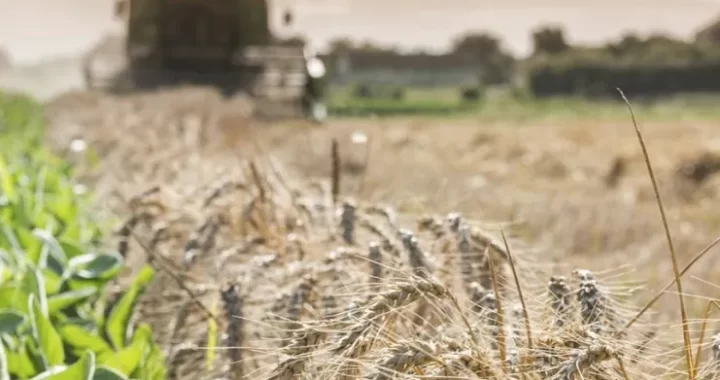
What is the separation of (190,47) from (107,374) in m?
24.4

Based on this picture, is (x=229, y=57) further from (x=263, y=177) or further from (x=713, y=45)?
(x=713, y=45)

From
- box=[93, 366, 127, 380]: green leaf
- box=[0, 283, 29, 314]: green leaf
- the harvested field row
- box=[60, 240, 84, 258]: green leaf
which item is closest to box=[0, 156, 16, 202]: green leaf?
the harvested field row

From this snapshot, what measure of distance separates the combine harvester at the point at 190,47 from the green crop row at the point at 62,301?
1739cm

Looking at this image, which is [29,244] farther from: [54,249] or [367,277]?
[367,277]

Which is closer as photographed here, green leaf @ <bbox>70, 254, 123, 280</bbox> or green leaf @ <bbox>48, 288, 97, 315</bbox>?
green leaf @ <bbox>48, 288, 97, 315</bbox>

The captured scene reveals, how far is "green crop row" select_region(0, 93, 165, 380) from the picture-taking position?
264 cm

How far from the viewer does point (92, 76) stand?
2403cm

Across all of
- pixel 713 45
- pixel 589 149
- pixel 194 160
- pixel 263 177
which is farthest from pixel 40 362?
pixel 713 45

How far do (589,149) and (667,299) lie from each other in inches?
581

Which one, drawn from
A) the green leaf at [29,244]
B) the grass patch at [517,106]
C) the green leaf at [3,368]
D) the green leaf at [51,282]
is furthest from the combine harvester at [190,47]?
the green leaf at [3,368]

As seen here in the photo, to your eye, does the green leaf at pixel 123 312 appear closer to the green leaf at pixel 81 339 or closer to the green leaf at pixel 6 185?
the green leaf at pixel 81 339

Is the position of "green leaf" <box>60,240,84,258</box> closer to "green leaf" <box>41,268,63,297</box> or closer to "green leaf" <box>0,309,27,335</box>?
"green leaf" <box>41,268,63,297</box>

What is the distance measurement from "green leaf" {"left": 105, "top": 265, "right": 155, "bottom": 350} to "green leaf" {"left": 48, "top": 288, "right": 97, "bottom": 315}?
10 cm

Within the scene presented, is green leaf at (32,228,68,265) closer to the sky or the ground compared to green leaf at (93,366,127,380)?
closer to the ground
